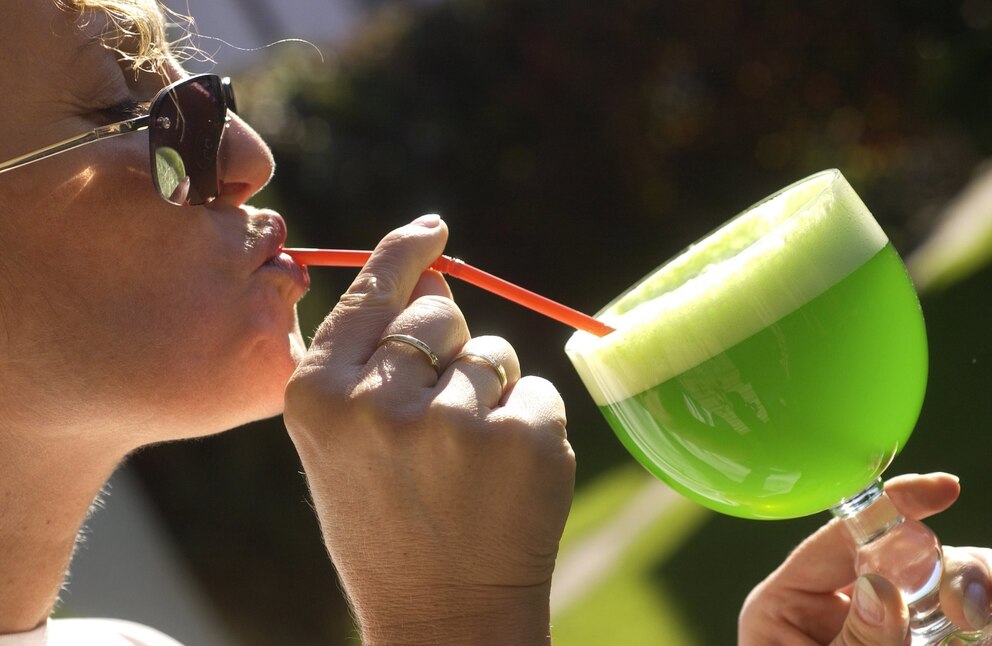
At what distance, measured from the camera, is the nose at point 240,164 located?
6.46ft

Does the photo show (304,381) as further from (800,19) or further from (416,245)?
(800,19)

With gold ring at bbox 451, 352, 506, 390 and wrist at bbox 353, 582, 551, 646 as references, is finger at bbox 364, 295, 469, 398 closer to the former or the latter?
gold ring at bbox 451, 352, 506, 390

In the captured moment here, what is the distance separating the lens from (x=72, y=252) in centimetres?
177

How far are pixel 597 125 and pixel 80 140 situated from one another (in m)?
6.97

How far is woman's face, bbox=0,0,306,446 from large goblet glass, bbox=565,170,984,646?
0.65m

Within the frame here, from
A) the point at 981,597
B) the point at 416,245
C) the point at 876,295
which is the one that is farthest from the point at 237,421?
the point at 981,597

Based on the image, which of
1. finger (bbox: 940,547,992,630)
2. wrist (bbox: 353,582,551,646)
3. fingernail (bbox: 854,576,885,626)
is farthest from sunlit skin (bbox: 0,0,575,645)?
finger (bbox: 940,547,992,630)

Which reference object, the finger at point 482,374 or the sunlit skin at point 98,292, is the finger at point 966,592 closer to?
the finger at point 482,374

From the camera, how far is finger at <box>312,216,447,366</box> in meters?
1.55

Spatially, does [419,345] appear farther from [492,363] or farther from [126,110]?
[126,110]

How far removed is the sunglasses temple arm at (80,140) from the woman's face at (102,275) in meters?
0.01

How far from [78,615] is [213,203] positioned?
4.68m

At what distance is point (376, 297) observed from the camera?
157 centimetres

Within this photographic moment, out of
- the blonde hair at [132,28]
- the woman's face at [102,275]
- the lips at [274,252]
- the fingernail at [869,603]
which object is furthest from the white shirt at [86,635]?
the fingernail at [869,603]
